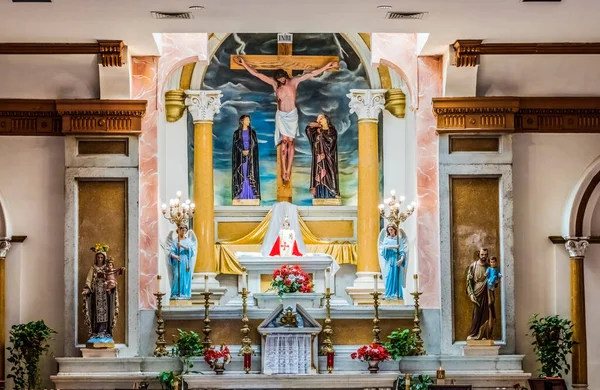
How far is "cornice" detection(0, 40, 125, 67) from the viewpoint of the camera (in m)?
17.4

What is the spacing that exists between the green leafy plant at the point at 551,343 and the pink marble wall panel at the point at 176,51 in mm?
5783

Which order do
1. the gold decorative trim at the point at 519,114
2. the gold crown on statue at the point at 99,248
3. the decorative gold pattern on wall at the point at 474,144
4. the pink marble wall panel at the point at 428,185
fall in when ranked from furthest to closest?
the pink marble wall panel at the point at 428,185 → the decorative gold pattern on wall at the point at 474,144 → the gold decorative trim at the point at 519,114 → the gold crown on statue at the point at 99,248

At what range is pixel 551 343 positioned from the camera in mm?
17391

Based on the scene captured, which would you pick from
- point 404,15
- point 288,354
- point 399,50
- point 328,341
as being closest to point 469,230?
point 328,341

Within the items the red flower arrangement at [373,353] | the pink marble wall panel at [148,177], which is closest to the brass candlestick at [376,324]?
the red flower arrangement at [373,353]

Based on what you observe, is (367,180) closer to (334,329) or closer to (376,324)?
(334,329)

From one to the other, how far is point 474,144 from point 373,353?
3103 mm

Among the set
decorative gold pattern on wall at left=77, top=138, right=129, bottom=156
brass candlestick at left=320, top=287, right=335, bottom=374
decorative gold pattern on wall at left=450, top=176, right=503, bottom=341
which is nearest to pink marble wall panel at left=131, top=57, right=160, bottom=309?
decorative gold pattern on wall at left=77, top=138, right=129, bottom=156

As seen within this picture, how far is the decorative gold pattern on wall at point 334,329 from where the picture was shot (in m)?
18.0

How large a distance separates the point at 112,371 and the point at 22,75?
4063 millimetres

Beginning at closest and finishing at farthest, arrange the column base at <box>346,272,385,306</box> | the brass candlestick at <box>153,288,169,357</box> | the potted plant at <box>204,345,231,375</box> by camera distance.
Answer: the potted plant at <box>204,345,231,375</box> < the brass candlestick at <box>153,288,169,357</box> < the column base at <box>346,272,385,306</box>

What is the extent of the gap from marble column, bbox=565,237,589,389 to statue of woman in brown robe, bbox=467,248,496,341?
123 centimetres

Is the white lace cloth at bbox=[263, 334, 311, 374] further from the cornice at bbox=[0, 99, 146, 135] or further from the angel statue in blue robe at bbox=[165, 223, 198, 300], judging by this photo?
the cornice at bbox=[0, 99, 146, 135]

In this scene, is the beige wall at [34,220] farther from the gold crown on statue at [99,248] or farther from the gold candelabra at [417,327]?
the gold candelabra at [417,327]
